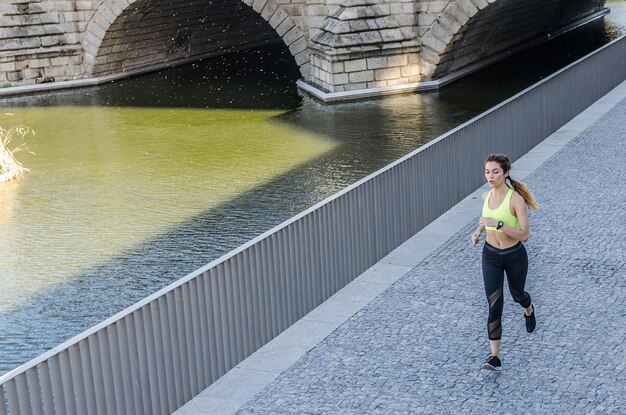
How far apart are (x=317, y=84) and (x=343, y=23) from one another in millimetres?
2334

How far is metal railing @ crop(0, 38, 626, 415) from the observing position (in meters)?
7.24

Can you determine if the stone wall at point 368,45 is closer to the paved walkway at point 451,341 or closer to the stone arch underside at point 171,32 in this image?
the stone arch underside at point 171,32

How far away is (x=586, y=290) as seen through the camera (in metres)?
10.3

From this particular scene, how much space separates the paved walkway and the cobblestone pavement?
0.01m

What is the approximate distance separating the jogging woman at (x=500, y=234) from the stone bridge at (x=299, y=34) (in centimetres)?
1913

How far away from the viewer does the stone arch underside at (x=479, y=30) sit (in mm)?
27359

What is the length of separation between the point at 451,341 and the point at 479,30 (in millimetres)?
22067

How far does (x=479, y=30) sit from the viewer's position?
30.1 m

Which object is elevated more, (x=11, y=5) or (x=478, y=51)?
(x=11, y=5)

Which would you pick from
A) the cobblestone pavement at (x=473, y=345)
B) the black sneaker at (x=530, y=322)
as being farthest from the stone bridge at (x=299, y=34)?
the black sneaker at (x=530, y=322)

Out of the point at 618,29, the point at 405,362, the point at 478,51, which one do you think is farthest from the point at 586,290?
the point at 618,29

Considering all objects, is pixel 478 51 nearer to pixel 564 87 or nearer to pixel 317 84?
pixel 317 84

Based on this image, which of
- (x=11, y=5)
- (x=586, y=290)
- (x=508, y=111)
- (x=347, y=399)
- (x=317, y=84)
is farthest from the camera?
(x=11, y=5)

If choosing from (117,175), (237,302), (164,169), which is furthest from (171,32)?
(237,302)
